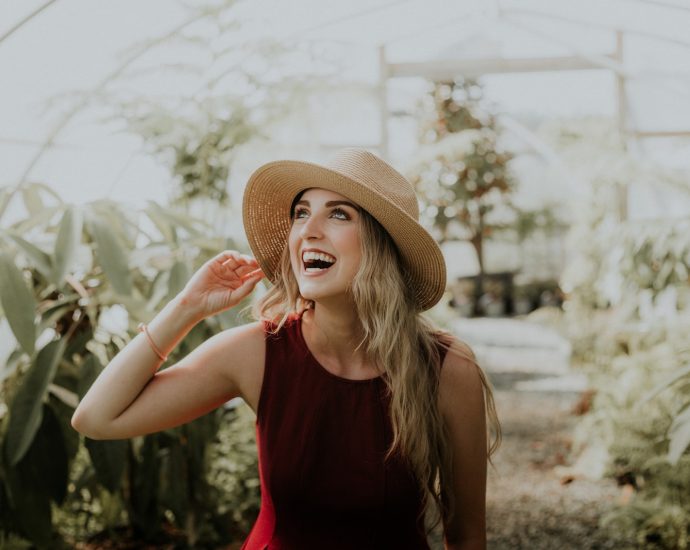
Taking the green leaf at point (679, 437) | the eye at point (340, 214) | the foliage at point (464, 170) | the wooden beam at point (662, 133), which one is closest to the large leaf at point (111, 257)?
the eye at point (340, 214)

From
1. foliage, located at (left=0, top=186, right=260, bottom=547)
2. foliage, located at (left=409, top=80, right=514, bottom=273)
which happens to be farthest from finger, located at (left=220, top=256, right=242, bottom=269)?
foliage, located at (left=409, top=80, right=514, bottom=273)

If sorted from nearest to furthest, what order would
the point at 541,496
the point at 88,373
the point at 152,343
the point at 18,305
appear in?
the point at 152,343 → the point at 18,305 → the point at 88,373 → the point at 541,496

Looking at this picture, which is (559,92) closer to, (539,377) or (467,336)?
(467,336)

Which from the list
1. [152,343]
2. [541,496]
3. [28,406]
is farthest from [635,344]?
[152,343]

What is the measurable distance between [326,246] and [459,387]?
0.36 metres

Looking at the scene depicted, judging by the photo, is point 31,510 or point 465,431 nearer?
point 465,431

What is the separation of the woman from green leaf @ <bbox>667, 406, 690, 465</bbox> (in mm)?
391

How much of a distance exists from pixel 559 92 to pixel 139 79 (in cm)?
693

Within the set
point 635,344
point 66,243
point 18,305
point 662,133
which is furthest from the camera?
point 662,133

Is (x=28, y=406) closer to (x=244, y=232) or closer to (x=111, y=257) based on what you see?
(x=111, y=257)

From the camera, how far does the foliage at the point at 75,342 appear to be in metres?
1.93

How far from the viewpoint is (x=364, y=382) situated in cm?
147

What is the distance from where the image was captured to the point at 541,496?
4.09 m

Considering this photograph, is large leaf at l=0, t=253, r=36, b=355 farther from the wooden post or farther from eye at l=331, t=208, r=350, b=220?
the wooden post
